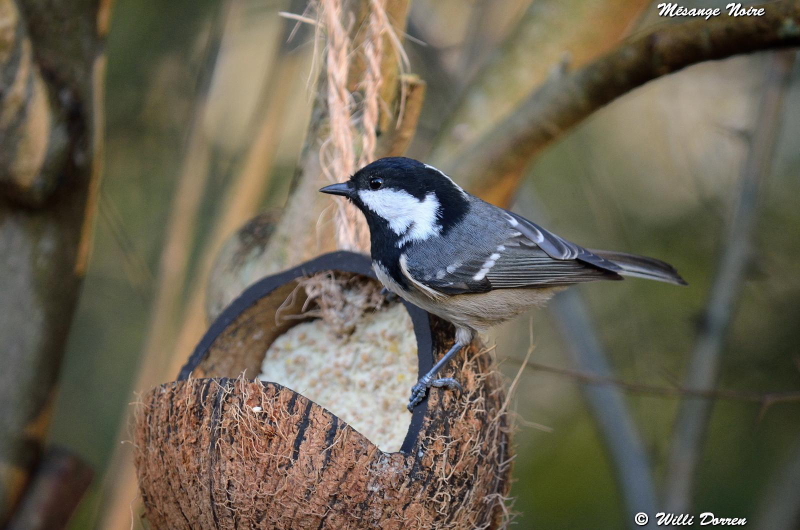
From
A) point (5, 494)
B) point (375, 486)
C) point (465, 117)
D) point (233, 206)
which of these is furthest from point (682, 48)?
point (5, 494)

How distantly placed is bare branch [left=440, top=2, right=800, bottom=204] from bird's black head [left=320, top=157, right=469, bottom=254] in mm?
213

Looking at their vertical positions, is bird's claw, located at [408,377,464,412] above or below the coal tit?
below

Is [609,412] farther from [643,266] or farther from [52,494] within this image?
[52,494]

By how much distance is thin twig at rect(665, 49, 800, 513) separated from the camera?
233 cm

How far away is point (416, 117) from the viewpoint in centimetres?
205

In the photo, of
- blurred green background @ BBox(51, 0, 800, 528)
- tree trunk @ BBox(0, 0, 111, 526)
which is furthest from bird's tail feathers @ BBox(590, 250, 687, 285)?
tree trunk @ BBox(0, 0, 111, 526)

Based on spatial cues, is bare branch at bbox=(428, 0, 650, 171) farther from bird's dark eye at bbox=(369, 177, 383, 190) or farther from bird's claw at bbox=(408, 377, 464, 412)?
bird's claw at bbox=(408, 377, 464, 412)

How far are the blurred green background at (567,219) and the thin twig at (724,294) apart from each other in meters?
0.40

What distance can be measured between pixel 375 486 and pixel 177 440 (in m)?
0.40

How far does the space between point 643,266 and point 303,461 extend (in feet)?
3.76

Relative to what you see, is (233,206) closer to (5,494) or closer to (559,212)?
(5,494)

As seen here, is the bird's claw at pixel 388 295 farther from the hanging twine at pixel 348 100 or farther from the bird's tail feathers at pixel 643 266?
the bird's tail feathers at pixel 643 266

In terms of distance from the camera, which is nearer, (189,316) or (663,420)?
(189,316)

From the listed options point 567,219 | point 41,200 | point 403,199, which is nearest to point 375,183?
point 403,199
